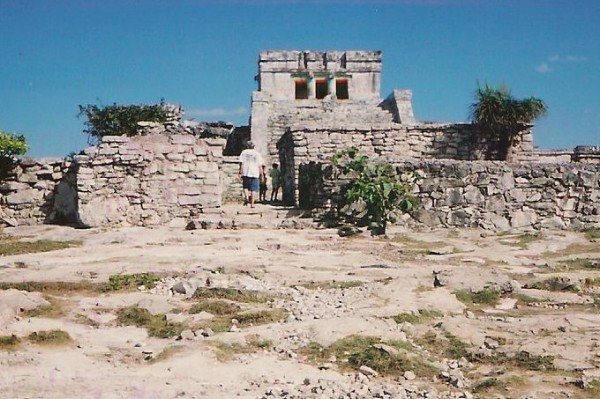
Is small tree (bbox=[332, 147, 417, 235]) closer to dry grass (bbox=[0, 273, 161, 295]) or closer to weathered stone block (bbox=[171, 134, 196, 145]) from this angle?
weathered stone block (bbox=[171, 134, 196, 145])

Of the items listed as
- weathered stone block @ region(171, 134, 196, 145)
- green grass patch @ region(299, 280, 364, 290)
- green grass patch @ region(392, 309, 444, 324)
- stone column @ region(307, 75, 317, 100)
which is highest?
stone column @ region(307, 75, 317, 100)

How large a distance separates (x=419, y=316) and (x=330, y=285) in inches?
47.5

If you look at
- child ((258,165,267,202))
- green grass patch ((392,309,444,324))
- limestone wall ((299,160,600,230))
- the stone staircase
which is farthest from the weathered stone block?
green grass patch ((392,309,444,324))

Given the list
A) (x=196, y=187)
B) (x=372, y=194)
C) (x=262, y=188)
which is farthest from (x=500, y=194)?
(x=262, y=188)

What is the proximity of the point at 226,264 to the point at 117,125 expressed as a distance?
1374 cm

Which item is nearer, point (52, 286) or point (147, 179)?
point (52, 286)

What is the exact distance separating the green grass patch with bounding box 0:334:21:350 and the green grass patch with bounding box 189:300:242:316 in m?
1.34

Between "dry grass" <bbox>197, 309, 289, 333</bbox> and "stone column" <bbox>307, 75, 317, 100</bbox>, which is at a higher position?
"stone column" <bbox>307, 75, 317, 100</bbox>

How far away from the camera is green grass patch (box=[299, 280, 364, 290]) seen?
593 cm

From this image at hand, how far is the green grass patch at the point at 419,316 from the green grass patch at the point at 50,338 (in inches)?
96.3

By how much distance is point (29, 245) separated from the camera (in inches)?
326

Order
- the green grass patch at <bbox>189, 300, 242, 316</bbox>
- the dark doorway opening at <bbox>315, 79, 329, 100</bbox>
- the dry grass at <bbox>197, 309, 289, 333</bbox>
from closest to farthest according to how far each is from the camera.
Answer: the dry grass at <bbox>197, 309, 289, 333</bbox>, the green grass patch at <bbox>189, 300, 242, 316</bbox>, the dark doorway opening at <bbox>315, 79, 329, 100</bbox>

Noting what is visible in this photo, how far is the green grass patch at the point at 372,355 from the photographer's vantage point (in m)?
3.90

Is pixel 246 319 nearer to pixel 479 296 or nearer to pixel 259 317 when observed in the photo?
pixel 259 317
